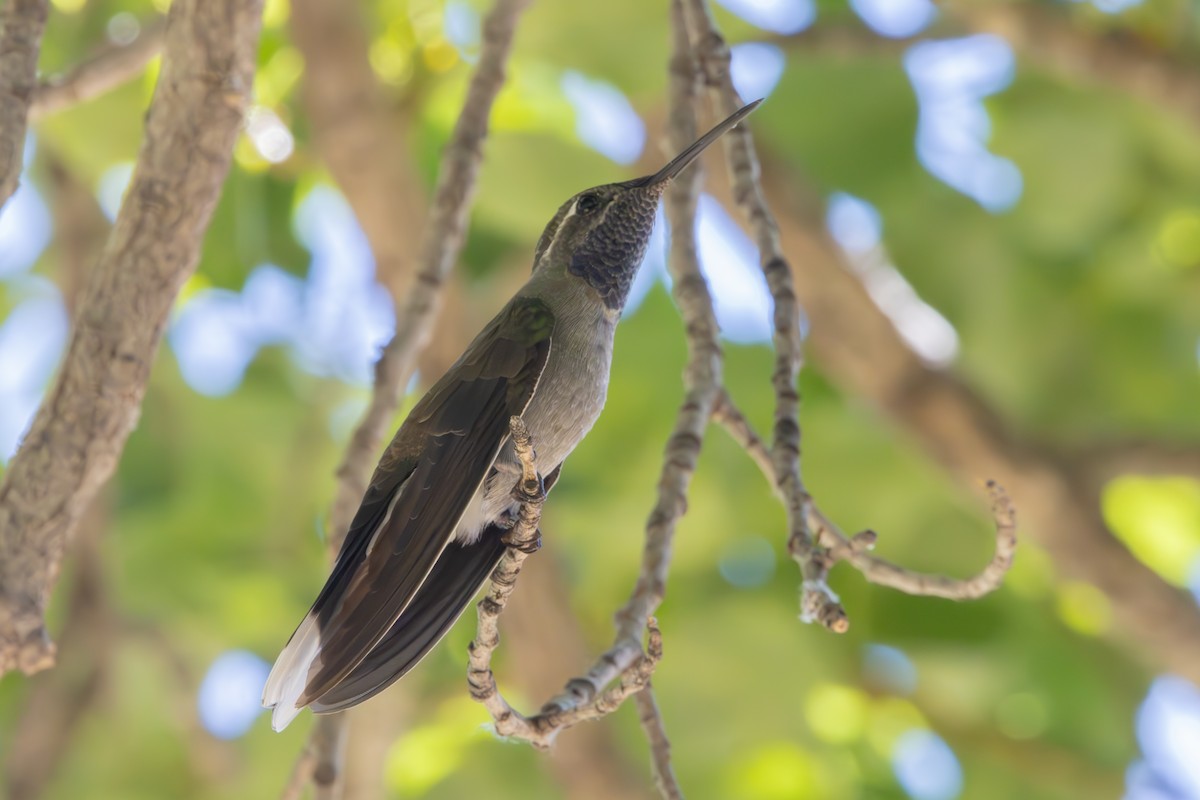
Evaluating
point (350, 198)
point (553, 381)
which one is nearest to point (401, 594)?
point (553, 381)

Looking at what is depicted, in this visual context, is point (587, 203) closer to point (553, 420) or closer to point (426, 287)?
point (426, 287)

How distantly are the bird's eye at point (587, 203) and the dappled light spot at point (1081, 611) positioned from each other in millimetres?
3384

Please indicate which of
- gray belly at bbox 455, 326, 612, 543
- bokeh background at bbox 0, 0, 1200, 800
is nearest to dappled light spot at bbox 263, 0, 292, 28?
bokeh background at bbox 0, 0, 1200, 800

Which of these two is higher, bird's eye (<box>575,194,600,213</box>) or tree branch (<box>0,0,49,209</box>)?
tree branch (<box>0,0,49,209</box>)

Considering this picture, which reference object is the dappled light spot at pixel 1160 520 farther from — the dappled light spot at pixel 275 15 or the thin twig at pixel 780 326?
the dappled light spot at pixel 275 15

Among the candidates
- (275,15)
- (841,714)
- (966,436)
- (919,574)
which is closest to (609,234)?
(919,574)

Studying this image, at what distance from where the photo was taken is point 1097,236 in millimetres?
4793

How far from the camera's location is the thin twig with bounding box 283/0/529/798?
244 cm

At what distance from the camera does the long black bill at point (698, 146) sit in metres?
2.14

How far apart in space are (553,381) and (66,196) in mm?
3447

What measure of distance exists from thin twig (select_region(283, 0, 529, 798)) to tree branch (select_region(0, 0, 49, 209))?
712 mm

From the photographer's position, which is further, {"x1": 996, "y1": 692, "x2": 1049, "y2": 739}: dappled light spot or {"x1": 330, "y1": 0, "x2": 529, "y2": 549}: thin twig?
{"x1": 996, "y1": 692, "x2": 1049, "y2": 739}: dappled light spot

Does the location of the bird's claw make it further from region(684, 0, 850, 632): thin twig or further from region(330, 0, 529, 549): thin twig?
region(330, 0, 529, 549): thin twig

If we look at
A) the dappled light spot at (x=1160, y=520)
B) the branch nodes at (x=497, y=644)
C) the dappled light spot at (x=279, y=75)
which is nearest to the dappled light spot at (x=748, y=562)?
the dappled light spot at (x=1160, y=520)
